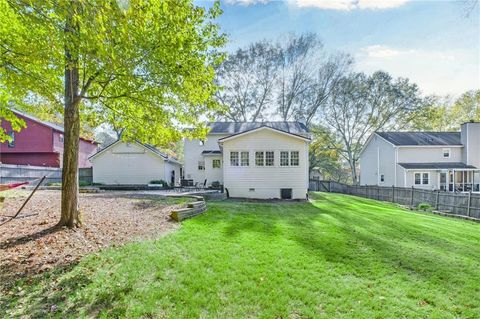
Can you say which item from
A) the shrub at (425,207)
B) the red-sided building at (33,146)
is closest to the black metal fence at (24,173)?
the red-sided building at (33,146)

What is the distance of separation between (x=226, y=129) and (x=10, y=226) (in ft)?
71.2

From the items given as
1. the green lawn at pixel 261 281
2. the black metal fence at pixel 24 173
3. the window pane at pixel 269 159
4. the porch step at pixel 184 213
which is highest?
the window pane at pixel 269 159

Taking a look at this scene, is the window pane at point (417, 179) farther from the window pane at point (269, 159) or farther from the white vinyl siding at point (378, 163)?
the window pane at point (269, 159)

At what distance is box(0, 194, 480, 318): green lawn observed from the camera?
3.56m

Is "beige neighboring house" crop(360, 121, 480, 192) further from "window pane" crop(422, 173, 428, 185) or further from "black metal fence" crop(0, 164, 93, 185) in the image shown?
"black metal fence" crop(0, 164, 93, 185)

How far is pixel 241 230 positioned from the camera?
7.44 m

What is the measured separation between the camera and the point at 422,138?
29234mm

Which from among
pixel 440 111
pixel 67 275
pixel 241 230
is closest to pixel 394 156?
pixel 440 111

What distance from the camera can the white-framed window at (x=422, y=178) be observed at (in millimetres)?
26891

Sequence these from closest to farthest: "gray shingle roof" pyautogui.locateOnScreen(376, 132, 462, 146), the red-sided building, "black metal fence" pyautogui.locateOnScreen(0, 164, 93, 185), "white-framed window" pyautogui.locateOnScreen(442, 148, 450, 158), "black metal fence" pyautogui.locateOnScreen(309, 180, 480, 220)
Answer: "black metal fence" pyautogui.locateOnScreen(309, 180, 480, 220)
"black metal fence" pyautogui.locateOnScreen(0, 164, 93, 185)
the red-sided building
"white-framed window" pyautogui.locateOnScreen(442, 148, 450, 158)
"gray shingle roof" pyautogui.locateOnScreen(376, 132, 462, 146)

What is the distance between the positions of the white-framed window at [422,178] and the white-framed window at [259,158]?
18.8m

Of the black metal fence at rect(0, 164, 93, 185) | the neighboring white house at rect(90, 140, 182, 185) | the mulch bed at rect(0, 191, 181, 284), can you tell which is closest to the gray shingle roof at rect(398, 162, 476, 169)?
the neighboring white house at rect(90, 140, 182, 185)

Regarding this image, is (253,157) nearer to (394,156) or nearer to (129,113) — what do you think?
(129,113)

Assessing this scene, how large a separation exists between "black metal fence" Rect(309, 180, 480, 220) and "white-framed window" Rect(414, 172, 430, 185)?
20.6 feet
